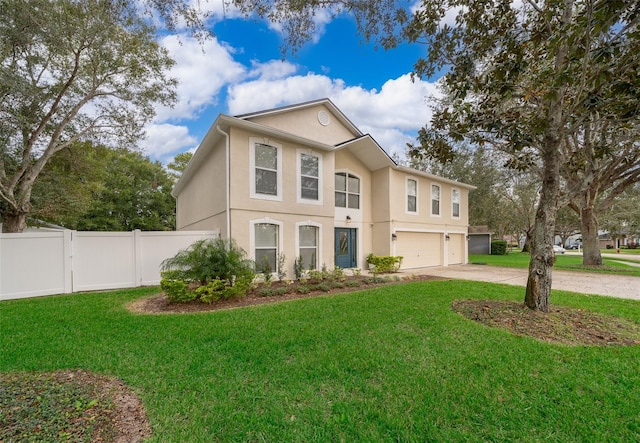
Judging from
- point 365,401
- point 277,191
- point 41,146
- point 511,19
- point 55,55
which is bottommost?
point 365,401

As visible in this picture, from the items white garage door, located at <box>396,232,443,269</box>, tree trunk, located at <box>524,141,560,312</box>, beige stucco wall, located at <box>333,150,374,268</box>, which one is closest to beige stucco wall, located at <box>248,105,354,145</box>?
beige stucco wall, located at <box>333,150,374,268</box>

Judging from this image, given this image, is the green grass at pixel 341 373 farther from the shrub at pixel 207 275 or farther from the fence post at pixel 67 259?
the fence post at pixel 67 259

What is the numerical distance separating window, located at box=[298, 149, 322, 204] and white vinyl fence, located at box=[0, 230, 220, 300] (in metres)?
3.46

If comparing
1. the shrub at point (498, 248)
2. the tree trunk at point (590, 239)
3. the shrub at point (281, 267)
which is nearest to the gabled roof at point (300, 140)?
the shrub at point (281, 267)

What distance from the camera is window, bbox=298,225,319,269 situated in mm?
10594

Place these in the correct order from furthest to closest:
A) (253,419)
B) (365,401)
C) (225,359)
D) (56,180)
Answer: (56,180) < (225,359) < (365,401) < (253,419)

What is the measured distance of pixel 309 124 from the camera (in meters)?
11.4

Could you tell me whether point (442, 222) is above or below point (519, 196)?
below

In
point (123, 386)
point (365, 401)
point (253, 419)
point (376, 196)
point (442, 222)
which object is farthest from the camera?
point (442, 222)

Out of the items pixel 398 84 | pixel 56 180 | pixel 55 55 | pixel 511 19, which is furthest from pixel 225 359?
pixel 56 180

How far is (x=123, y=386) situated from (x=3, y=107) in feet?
34.3

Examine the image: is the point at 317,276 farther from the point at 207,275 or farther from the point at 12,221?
the point at 12,221

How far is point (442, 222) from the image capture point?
16047 mm

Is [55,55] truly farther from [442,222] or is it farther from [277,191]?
[442,222]
